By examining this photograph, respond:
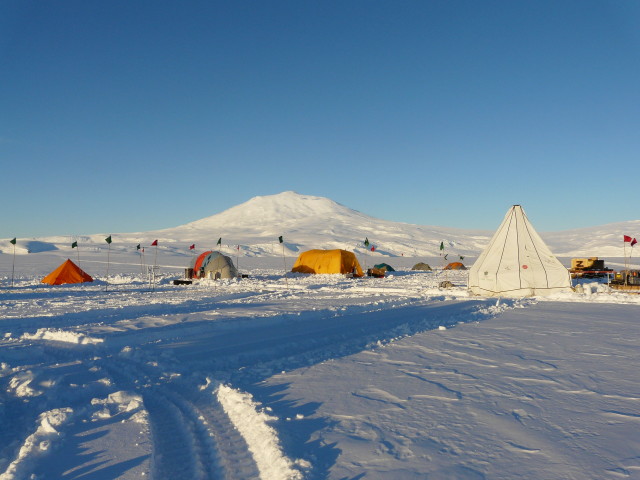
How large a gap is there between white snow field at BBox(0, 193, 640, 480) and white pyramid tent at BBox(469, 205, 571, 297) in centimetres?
949

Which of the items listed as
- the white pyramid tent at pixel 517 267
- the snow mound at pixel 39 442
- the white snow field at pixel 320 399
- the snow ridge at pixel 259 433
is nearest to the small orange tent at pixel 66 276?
the white snow field at pixel 320 399

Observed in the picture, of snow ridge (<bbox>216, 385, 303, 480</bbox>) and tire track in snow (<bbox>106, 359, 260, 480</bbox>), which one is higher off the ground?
snow ridge (<bbox>216, 385, 303, 480</bbox>)

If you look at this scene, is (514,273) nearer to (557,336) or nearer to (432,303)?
(432,303)

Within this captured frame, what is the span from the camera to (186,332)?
1212 centimetres

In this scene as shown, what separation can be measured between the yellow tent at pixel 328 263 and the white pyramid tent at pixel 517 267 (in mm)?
15394

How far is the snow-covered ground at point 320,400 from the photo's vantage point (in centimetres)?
441

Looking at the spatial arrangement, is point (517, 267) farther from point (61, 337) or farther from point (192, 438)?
point (192, 438)

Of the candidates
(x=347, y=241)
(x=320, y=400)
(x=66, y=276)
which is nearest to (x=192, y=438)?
(x=320, y=400)

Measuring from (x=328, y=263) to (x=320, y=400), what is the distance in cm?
3318

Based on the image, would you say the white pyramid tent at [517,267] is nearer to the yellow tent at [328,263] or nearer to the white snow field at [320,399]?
the white snow field at [320,399]

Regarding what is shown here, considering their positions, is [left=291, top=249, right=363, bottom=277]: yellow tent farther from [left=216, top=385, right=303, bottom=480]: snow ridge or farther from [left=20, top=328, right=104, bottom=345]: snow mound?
[left=216, top=385, right=303, bottom=480]: snow ridge

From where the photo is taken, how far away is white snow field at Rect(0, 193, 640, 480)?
14.5 feet

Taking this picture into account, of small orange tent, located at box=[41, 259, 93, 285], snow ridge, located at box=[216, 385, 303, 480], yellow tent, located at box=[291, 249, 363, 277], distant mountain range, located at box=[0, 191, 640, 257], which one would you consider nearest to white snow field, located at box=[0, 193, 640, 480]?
snow ridge, located at box=[216, 385, 303, 480]

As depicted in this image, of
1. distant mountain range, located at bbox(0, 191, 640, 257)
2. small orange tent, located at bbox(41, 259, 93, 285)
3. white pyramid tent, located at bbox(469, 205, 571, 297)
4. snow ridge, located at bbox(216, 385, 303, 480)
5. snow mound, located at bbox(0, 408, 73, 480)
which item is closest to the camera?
snow ridge, located at bbox(216, 385, 303, 480)
